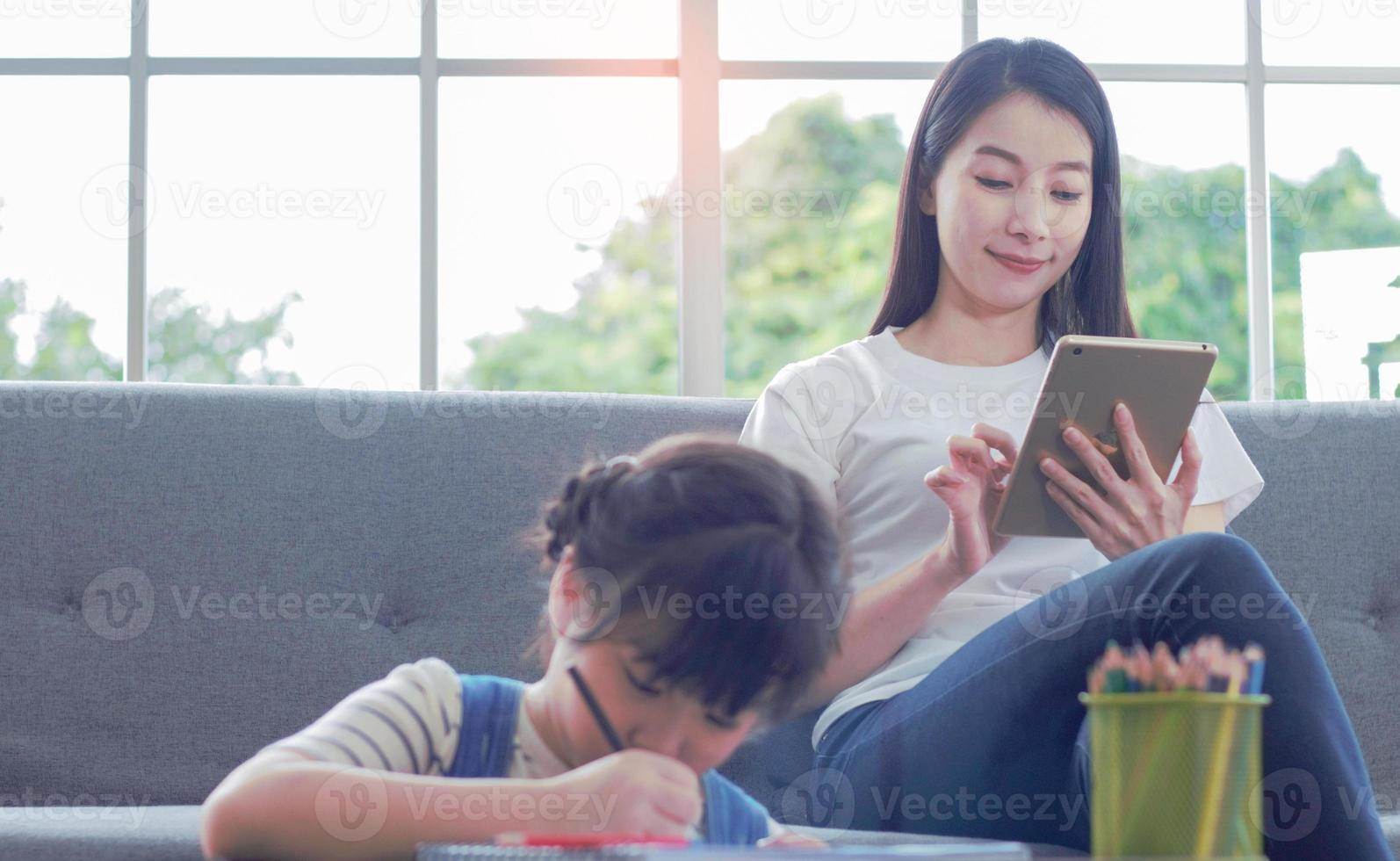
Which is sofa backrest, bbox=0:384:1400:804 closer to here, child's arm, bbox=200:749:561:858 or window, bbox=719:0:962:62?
child's arm, bbox=200:749:561:858

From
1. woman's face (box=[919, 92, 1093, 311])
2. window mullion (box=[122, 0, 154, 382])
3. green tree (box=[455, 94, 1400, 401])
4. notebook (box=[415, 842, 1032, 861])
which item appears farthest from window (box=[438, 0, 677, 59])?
notebook (box=[415, 842, 1032, 861])

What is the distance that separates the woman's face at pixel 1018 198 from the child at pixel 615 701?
0.77 meters

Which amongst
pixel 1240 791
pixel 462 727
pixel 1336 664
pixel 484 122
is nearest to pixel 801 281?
pixel 484 122

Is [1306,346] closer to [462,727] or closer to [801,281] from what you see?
[801,281]

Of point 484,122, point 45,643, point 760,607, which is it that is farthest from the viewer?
point 484,122

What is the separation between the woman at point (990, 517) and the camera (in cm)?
116

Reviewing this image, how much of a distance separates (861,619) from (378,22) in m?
1.56

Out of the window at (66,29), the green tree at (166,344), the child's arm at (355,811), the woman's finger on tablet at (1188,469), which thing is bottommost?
the child's arm at (355,811)

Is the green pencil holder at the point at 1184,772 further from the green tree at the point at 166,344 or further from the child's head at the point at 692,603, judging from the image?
the green tree at the point at 166,344

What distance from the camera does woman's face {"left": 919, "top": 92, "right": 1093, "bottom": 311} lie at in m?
1.70

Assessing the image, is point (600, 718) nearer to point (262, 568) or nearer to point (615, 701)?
point (615, 701)

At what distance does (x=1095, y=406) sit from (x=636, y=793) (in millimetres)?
769

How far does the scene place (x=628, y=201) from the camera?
2.49 meters

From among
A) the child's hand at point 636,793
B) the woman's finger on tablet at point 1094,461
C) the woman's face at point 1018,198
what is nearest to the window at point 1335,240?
the woman's face at point 1018,198
